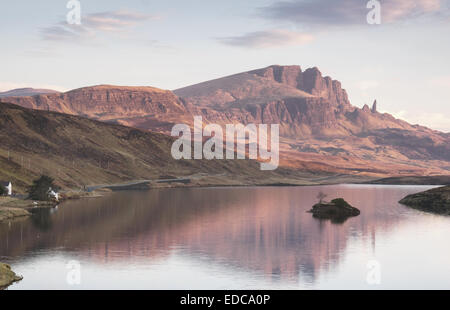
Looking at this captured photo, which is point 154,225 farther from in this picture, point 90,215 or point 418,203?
point 418,203

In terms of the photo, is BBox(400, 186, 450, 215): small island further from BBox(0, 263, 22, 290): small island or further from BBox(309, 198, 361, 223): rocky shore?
BBox(0, 263, 22, 290): small island

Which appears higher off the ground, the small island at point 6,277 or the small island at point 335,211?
the small island at point 335,211

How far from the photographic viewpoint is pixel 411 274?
72938 millimetres

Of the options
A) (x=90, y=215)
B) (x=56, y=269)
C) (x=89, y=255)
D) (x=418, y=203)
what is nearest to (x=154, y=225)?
(x=90, y=215)

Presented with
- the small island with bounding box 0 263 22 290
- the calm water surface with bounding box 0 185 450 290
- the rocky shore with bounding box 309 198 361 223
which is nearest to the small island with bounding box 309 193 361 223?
the rocky shore with bounding box 309 198 361 223

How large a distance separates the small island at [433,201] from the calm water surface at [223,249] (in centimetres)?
1740

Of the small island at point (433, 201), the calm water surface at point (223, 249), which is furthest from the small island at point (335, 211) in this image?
the small island at point (433, 201)

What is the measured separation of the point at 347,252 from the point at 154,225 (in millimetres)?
45937

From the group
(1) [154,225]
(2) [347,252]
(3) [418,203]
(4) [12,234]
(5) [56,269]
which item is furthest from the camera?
(3) [418,203]

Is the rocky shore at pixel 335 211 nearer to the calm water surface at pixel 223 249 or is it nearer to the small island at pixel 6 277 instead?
the calm water surface at pixel 223 249

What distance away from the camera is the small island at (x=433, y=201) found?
16662 cm

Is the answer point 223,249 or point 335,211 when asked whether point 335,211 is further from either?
point 223,249

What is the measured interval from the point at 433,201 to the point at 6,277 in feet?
461
